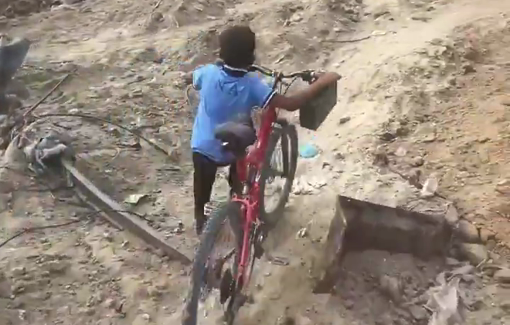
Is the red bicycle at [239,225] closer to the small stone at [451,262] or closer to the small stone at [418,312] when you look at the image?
the small stone at [418,312]

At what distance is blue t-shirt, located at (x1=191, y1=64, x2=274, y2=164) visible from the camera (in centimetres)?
270

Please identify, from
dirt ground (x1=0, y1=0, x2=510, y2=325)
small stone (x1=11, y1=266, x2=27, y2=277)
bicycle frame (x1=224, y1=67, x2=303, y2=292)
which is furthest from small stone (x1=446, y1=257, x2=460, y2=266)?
small stone (x1=11, y1=266, x2=27, y2=277)

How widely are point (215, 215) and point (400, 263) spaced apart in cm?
127

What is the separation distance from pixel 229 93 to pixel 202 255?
2.43ft

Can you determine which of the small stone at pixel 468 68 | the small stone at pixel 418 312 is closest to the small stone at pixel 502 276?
the small stone at pixel 418 312

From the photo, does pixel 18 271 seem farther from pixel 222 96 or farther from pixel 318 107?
pixel 318 107

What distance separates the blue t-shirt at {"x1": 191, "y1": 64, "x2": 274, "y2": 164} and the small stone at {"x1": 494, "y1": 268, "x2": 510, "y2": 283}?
1631 millimetres

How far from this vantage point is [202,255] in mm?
2580

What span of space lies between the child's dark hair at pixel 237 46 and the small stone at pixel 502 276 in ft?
5.99

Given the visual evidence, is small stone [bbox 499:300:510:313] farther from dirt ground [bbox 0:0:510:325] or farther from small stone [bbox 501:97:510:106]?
small stone [bbox 501:97:510:106]

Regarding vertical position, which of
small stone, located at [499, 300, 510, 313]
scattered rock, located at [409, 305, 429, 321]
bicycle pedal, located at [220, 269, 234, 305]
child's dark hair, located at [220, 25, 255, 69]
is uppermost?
child's dark hair, located at [220, 25, 255, 69]

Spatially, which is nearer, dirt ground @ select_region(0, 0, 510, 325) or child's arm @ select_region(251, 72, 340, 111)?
child's arm @ select_region(251, 72, 340, 111)

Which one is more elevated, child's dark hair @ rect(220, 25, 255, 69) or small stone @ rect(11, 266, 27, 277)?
child's dark hair @ rect(220, 25, 255, 69)

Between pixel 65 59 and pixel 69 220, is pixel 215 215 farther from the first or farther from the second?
pixel 65 59
